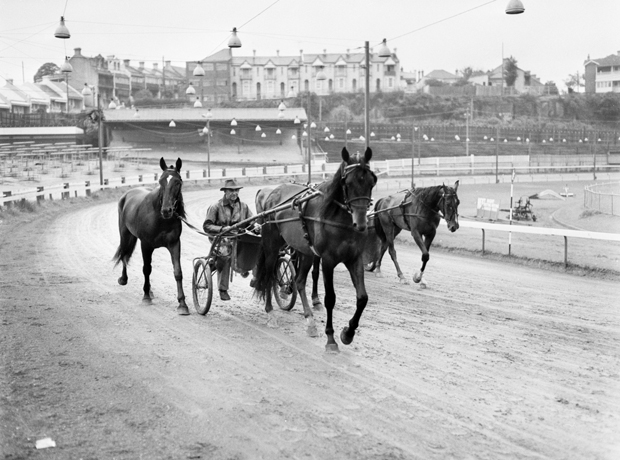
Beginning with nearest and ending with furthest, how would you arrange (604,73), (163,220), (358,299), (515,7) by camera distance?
(358,299), (163,220), (515,7), (604,73)

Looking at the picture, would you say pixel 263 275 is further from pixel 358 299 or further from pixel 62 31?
pixel 62 31

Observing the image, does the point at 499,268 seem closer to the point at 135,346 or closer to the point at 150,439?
the point at 135,346

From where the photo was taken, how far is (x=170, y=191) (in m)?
9.98

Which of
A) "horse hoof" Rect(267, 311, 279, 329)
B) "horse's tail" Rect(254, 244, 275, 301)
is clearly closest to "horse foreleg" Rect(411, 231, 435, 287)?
"horse's tail" Rect(254, 244, 275, 301)

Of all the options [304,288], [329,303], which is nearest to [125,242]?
[304,288]

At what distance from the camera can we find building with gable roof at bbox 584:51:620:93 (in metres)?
64.1

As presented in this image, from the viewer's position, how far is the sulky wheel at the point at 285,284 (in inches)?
387

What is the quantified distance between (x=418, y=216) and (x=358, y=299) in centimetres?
586

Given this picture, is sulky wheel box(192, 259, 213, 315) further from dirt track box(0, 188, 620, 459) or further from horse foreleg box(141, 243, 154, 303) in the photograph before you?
horse foreleg box(141, 243, 154, 303)

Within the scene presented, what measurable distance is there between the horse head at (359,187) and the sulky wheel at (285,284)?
2.48m

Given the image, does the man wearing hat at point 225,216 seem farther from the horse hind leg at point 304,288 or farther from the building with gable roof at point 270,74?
the building with gable roof at point 270,74

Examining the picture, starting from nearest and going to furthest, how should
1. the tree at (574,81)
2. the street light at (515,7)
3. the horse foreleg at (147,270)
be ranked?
the horse foreleg at (147,270) < the street light at (515,7) < the tree at (574,81)

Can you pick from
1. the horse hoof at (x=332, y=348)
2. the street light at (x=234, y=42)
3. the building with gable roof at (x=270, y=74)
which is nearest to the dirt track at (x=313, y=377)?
the horse hoof at (x=332, y=348)

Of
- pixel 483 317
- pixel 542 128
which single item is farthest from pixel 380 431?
pixel 542 128
